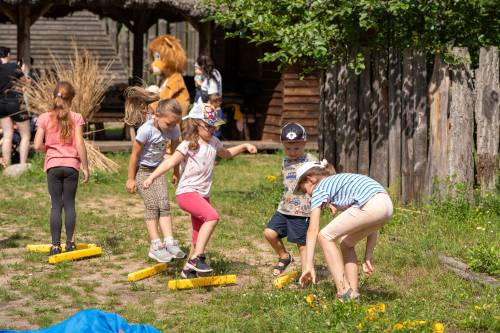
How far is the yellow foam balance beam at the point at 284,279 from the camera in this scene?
7602 mm

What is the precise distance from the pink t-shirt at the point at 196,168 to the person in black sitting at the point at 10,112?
674 cm

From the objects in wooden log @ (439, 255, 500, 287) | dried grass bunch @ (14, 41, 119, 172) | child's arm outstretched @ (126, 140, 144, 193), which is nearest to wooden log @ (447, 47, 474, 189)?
wooden log @ (439, 255, 500, 287)

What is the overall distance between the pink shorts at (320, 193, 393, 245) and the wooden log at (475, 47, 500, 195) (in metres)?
3.60

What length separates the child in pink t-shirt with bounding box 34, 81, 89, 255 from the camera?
8.86m

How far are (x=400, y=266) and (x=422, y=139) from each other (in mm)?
2518

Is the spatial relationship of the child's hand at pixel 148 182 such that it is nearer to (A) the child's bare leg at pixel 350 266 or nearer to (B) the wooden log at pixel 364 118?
(A) the child's bare leg at pixel 350 266

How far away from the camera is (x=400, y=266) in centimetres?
830

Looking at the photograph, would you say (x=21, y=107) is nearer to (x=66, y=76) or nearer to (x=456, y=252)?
(x=66, y=76)

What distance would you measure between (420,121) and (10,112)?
6366 millimetres

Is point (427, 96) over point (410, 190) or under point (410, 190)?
over

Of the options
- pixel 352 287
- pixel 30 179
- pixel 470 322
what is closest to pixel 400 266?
pixel 352 287

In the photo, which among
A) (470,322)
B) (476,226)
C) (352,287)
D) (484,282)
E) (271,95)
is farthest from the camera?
(271,95)

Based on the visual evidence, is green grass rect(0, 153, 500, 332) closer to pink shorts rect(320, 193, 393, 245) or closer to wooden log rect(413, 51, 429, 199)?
wooden log rect(413, 51, 429, 199)

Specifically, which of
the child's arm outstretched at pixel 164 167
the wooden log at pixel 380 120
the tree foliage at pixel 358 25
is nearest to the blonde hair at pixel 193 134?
the child's arm outstretched at pixel 164 167
